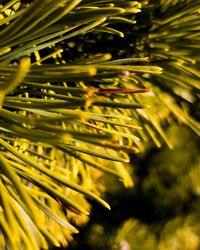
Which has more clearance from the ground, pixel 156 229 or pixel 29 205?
pixel 29 205

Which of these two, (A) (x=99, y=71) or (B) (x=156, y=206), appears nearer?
(A) (x=99, y=71)

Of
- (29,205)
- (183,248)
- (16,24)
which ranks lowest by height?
(183,248)

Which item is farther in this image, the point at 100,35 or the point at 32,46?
the point at 100,35

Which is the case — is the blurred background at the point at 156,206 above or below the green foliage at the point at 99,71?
below

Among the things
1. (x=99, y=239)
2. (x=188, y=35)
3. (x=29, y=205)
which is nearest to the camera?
(x=29, y=205)

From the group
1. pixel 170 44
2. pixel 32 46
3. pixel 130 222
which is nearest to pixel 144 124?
pixel 170 44

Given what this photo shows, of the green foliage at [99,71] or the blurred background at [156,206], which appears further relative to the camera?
the blurred background at [156,206]

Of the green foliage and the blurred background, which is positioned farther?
the blurred background

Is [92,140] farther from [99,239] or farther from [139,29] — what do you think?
[99,239]

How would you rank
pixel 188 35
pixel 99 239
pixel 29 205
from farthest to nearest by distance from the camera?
pixel 99 239 < pixel 188 35 < pixel 29 205

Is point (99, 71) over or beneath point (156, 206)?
over

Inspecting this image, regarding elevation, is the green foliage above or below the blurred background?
above
